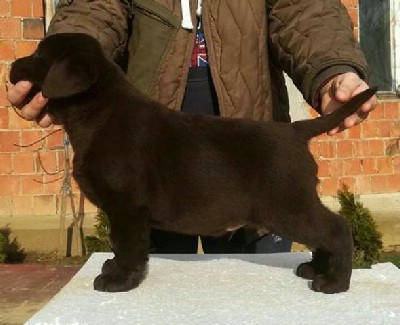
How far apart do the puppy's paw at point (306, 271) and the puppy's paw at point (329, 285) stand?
0.40 feet

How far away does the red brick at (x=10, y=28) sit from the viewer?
5.50 meters

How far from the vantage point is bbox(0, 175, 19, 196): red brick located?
221 inches

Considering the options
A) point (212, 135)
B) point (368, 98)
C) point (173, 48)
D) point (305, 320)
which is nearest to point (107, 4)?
point (173, 48)

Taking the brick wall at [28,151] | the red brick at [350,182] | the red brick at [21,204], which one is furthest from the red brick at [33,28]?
the red brick at [350,182]

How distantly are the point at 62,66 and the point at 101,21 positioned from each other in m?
0.57

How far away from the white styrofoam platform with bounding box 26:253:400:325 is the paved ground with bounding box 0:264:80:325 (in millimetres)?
1363

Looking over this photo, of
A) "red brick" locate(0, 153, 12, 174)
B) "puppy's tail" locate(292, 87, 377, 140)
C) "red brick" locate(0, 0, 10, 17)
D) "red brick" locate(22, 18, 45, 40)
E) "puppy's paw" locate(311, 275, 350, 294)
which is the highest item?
"red brick" locate(0, 0, 10, 17)

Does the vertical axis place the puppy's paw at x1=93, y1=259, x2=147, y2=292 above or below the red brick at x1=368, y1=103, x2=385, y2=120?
below

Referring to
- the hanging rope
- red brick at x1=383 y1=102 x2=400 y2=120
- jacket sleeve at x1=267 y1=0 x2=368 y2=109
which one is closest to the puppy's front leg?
jacket sleeve at x1=267 y1=0 x2=368 y2=109

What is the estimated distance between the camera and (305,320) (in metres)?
1.91

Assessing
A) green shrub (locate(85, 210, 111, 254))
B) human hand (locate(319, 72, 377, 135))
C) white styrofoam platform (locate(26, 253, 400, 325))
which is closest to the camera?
white styrofoam platform (locate(26, 253, 400, 325))

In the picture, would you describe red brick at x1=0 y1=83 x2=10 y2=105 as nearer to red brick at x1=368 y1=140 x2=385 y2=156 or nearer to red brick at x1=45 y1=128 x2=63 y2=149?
red brick at x1=45 y1=128 x2=63 y2=149

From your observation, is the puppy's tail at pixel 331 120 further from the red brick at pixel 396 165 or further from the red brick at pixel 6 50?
the red brick at pixel 396 165

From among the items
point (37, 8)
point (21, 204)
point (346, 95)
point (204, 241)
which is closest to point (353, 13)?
point (37, 8)
